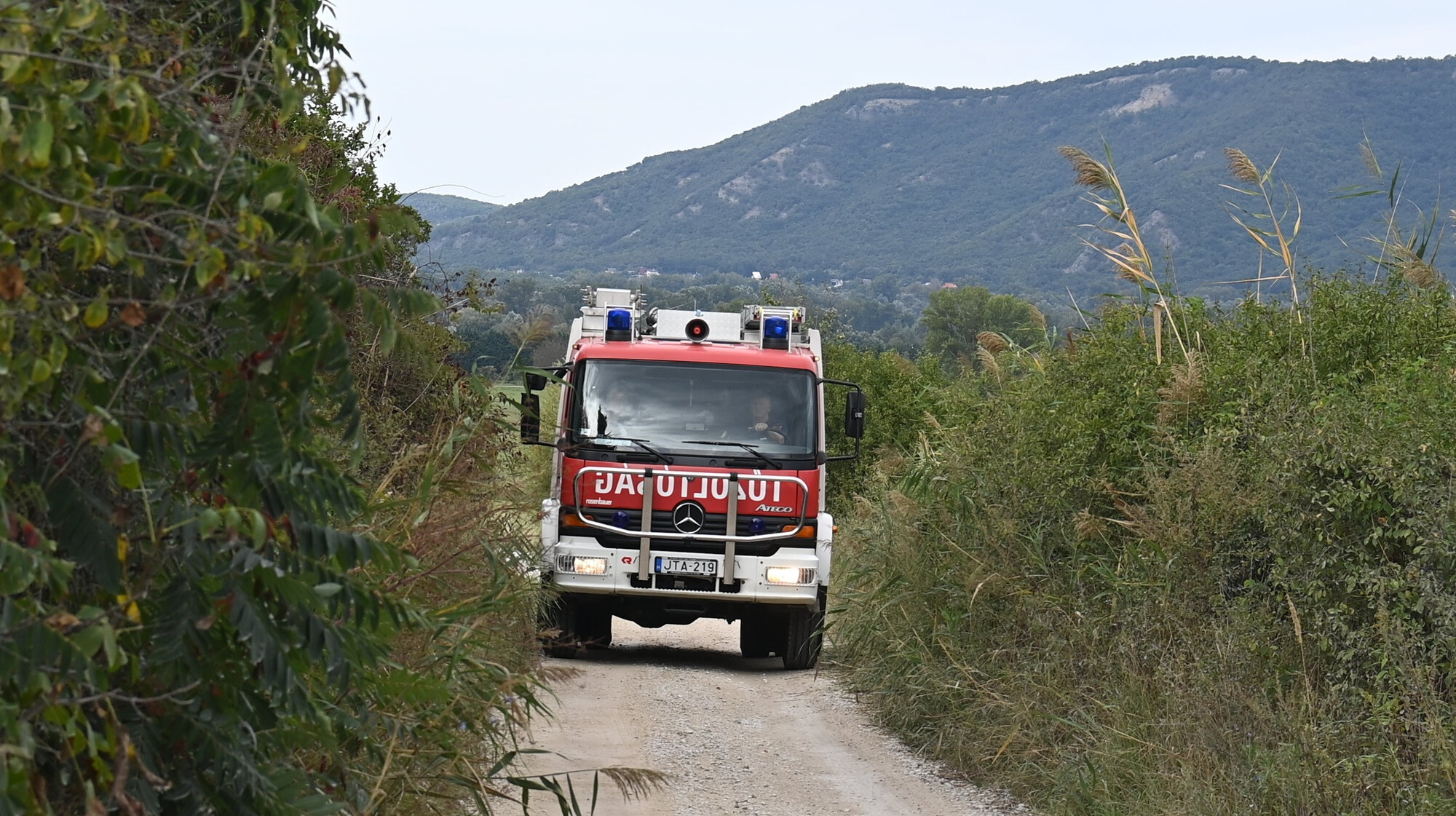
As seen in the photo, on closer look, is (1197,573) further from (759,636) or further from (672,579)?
(759,636)

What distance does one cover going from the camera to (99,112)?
242cm

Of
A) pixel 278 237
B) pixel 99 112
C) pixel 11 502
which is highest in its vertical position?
→ pixel 99 112

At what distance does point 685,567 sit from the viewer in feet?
41.0

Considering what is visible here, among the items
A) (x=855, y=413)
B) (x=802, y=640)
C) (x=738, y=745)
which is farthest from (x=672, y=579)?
(x=738, y=745)

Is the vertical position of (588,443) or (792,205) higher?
(792,205)

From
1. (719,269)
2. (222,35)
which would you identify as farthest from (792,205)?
(222,35)

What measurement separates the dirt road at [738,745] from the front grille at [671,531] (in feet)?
3.70

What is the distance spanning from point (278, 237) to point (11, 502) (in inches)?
25.4

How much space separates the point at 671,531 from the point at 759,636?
7.32 feet

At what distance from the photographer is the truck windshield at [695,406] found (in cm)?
1265

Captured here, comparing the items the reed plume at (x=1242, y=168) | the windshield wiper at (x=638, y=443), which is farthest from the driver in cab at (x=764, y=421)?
the reed plume at (x=1242, y=168)

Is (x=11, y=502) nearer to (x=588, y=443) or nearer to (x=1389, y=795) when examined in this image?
(x=1389, y=795)

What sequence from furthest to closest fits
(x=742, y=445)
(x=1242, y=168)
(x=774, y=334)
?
1. (x=774, y=334)
2. (x=742, y=445)
3. (x=1242, y=168)

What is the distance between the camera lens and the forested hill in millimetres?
100812
